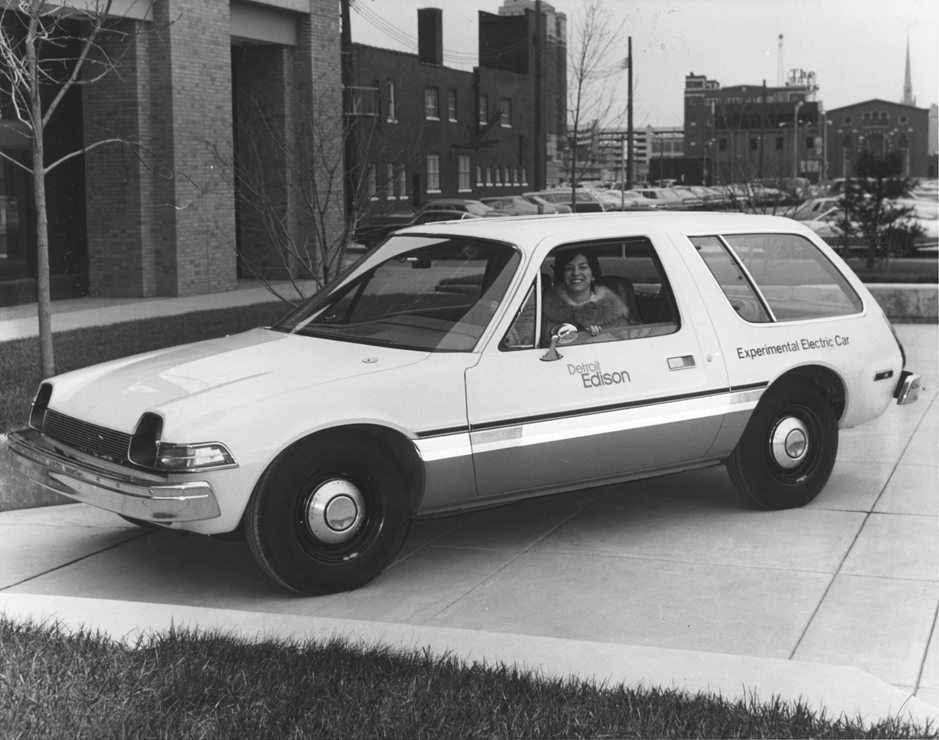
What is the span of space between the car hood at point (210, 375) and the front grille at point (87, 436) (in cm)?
4

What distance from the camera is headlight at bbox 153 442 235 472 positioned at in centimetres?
514

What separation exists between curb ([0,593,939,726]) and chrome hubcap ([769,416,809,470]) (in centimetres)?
268

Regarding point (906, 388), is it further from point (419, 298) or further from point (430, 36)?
point (430, 36)

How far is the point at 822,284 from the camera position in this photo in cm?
726

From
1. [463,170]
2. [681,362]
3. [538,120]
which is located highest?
[538,120]

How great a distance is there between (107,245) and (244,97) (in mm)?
5311

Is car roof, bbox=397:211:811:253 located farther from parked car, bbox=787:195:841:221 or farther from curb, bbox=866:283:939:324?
parked car, bbox=787:195:841:221

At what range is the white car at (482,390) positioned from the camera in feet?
17.4

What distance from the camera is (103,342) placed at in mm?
13391

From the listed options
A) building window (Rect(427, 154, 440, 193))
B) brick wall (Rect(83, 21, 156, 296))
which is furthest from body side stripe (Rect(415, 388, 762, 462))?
building window (Rect(427, 154, 440, 193))

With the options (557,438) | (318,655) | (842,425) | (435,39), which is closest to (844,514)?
(842,425)

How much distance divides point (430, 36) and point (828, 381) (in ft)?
47.2

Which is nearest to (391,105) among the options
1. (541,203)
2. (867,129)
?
(541,203)

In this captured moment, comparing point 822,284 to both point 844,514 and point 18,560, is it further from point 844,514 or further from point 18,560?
point 18,560
